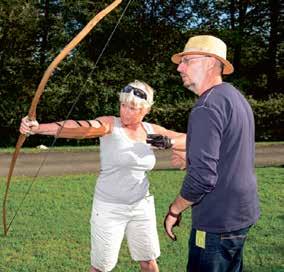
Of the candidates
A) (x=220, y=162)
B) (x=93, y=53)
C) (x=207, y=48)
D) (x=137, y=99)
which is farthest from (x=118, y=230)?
(x=93, y=53)

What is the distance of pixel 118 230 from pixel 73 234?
2.66m

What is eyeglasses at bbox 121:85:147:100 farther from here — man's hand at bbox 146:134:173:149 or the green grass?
the green grass

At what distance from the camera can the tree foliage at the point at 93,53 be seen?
21.2m

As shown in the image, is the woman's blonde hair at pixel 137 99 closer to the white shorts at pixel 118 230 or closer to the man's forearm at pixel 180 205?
the white shorts at pixel 118 230

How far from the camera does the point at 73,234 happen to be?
656 cm

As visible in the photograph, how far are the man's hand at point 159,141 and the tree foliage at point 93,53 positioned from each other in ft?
53.4

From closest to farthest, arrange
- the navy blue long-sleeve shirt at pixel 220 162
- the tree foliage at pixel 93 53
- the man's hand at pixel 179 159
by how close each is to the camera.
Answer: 1. the navy blue long-sleeve shirt at pixel 220 162
2. the man's hand at pixel 179 159
3. the tree foliage at pixel 93 53

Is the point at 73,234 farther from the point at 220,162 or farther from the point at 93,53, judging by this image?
the point at 93,53

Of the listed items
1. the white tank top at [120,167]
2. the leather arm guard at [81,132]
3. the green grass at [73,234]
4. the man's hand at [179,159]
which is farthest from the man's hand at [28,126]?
the green grass at [73,234]

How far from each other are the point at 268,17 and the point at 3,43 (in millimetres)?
15284

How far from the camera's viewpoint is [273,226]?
705 centimetres

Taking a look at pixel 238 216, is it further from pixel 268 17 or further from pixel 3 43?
pixel 268 17

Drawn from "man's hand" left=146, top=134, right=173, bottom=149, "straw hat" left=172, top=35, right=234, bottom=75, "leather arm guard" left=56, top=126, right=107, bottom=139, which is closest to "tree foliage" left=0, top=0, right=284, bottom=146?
"man's hand" left=146, top=134, right=173, bottom=149

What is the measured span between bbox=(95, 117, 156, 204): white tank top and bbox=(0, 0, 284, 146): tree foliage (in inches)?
642
